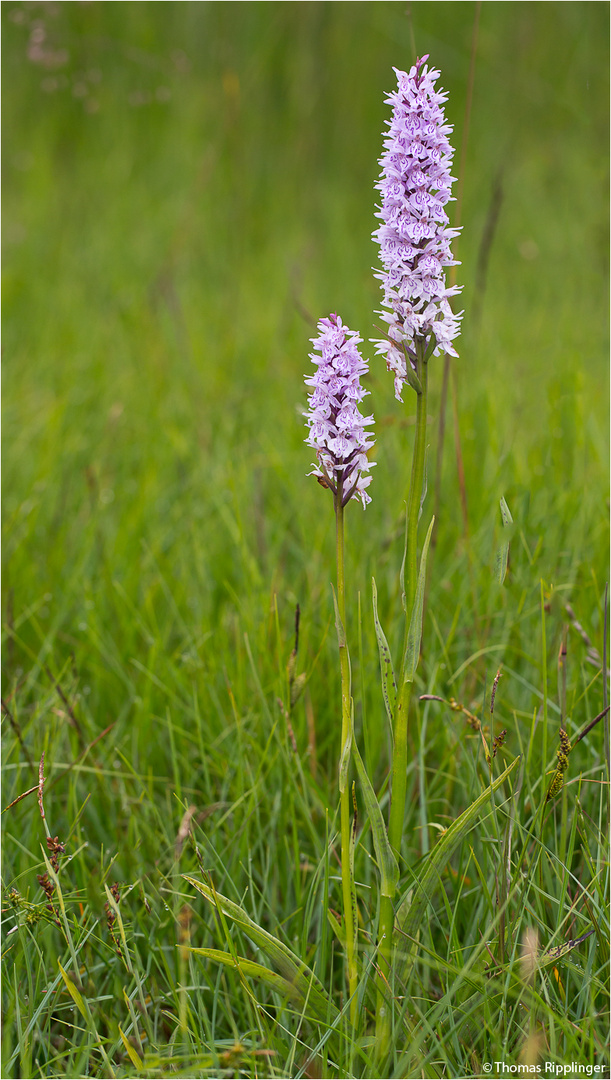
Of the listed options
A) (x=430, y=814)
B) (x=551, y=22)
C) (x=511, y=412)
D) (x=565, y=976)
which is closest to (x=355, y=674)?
(x=430, y=814)

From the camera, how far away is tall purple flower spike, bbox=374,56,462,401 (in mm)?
1114

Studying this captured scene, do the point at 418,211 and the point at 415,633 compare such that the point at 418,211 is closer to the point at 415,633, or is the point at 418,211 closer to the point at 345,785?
the point at 415,633

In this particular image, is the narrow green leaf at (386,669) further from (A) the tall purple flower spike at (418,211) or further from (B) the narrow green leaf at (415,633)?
(A) the tall purple flower spike at (418,211)

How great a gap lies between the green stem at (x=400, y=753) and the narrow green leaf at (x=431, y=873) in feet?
0.10

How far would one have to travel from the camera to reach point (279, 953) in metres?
1.22

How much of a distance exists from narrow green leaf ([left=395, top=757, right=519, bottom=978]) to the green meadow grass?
5 centimetres

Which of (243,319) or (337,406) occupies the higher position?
(243,319)

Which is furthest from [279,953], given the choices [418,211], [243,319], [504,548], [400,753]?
[243,319]

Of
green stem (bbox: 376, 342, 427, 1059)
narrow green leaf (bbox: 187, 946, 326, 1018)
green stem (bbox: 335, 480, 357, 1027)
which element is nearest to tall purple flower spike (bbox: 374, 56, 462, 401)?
green stem (bbox: 376, 342, 427, 1059)

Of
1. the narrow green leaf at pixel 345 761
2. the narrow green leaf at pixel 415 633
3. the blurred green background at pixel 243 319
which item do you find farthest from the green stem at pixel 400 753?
the blurred green background at pixel 243 319

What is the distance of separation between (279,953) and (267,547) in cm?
154

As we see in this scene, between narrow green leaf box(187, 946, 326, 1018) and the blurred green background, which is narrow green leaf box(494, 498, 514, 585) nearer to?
the blurred green background

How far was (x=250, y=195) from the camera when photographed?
620 centimetres

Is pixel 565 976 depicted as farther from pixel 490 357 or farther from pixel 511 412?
pixel 490 357
